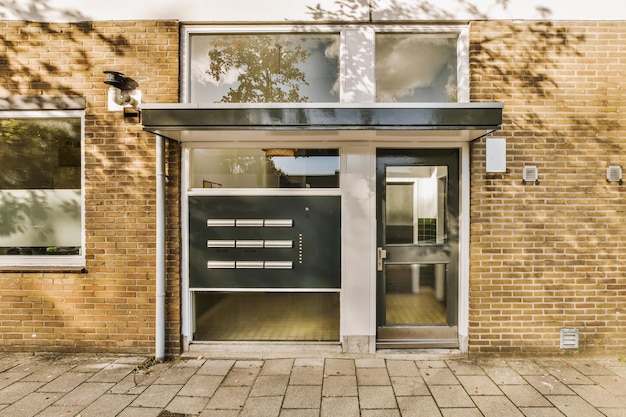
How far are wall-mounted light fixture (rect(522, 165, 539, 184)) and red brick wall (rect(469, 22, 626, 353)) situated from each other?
0.06 meters

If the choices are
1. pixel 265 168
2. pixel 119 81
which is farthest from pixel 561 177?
pixel 119 81

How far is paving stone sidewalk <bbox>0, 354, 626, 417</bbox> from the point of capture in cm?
326

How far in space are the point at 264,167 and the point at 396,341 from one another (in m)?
2.83

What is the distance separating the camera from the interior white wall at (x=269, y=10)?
14.2ft

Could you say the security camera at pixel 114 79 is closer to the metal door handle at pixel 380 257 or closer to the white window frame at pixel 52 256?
the white window frame at pixel 52 256

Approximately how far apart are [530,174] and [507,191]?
34 centimetres

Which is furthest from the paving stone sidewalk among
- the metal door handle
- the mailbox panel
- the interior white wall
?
the interior white wall

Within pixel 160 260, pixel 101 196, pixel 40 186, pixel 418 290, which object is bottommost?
pixel 418 290

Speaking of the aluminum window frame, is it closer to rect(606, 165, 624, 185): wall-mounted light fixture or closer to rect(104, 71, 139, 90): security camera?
rect(104, 71, 139, 90): security camera

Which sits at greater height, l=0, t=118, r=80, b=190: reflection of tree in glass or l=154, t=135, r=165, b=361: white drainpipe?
l=0, t=118, r=80, b=190: reflection of tree in glass

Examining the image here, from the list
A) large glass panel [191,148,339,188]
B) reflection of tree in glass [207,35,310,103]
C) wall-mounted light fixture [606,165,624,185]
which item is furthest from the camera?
reflection of tree in glass [207,35,310,103]

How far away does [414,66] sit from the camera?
4590 millimetres

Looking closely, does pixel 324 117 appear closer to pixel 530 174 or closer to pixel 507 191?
pixel 507 191

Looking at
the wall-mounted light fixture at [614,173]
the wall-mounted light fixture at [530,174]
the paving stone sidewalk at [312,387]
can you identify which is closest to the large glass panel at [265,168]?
the paving stone sidewalk at [312,387]
